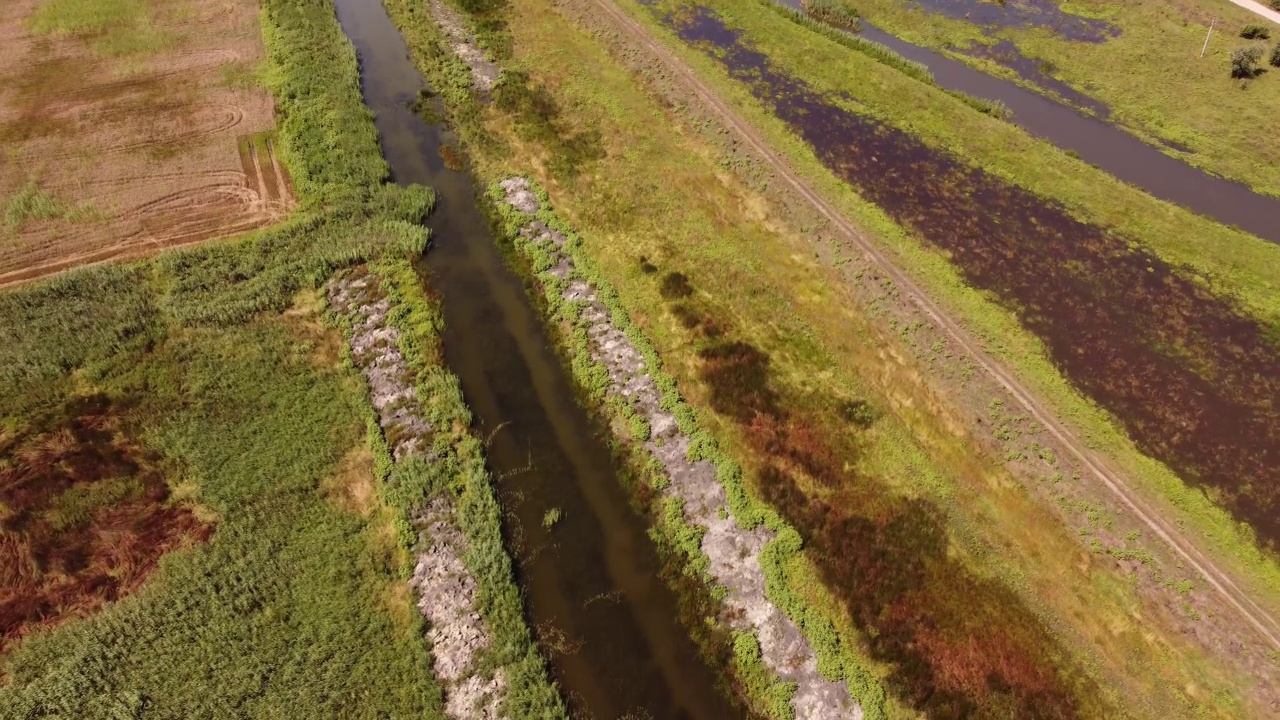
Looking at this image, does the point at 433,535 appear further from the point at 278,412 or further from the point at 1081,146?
the point at 1081,146

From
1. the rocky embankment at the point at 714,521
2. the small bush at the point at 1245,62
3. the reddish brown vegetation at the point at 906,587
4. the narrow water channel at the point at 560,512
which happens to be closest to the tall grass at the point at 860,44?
the small bush at the point at 1245,62

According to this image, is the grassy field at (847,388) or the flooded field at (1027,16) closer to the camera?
the grassy field at (847,388)

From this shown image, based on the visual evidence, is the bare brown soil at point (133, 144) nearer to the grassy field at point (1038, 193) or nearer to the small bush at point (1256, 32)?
the grassy field at point (1038, 193)

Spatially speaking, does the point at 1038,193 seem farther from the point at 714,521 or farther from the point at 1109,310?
the point at 714,521

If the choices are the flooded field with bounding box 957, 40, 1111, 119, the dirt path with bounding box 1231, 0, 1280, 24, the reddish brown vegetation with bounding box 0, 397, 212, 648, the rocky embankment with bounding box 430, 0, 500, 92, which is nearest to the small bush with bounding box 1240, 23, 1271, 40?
the dirt path with bounding box 1231, 0, 1280, 24

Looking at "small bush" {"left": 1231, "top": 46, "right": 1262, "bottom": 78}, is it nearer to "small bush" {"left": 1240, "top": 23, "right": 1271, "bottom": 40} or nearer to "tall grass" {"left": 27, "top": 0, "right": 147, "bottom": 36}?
"small bush" {"left": 1240, "top": 23, "right": 1271, "bottom": 40}

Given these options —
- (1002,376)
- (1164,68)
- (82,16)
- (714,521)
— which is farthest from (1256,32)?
(82,16)
